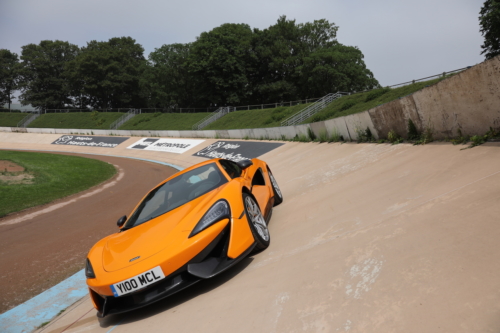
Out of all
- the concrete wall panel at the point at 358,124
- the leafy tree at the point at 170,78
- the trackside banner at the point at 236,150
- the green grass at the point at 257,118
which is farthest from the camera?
the leafy tree at the point at 170,78

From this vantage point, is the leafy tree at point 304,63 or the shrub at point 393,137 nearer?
the shrub at point 393,137

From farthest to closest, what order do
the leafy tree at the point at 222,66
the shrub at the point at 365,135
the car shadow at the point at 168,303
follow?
the leafy tree at the point at 222,66 → the shrub at the point at 365,135 → the car shadow at the point at 168,303

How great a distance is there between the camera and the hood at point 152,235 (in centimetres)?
415

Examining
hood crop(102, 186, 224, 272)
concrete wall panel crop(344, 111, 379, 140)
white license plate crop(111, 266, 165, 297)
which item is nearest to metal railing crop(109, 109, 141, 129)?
concrete wall panel crop(344, 111, 379, 140)

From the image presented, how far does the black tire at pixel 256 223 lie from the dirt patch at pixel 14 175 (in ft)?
43.6

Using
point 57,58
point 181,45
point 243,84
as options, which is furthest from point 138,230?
point 57,58

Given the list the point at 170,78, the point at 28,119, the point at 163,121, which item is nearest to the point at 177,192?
the point at 163,121

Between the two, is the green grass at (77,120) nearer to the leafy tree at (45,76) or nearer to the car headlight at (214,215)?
the leafy tree at (45,76)

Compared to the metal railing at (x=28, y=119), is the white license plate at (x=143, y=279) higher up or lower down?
lower down

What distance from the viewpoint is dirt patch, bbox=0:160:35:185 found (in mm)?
15414

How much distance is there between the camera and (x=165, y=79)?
8025 centimetres

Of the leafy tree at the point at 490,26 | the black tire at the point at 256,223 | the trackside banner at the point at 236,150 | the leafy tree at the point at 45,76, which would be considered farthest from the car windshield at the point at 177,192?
the leafy tree at the point at 45,76

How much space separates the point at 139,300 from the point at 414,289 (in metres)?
2.54

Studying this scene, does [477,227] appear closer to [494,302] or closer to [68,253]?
[494,302]
